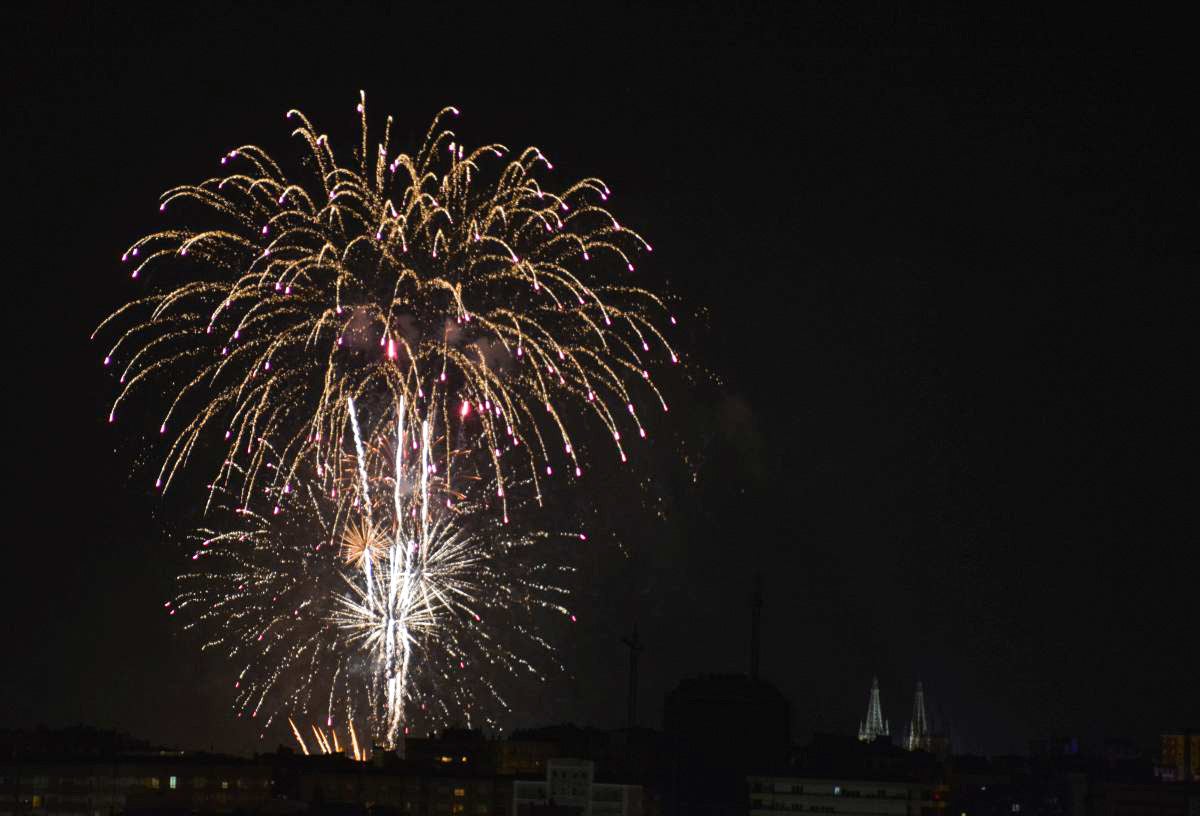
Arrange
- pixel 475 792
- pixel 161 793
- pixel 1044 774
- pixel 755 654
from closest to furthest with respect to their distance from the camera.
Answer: pixel 161 793
pixel 475 792
pixel 1044 774
pixel 755 654

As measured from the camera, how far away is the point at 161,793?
76.0 m

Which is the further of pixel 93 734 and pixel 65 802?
pixel 93 734

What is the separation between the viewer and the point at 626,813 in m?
83.2

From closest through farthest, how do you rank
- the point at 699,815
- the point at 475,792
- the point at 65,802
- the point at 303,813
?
the point at 303,813 → the point at 65,802 → the point at 475,792 → the point at 699,815

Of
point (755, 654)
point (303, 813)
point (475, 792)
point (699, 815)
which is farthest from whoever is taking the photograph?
point (755, 654)

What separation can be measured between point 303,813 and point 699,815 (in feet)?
100

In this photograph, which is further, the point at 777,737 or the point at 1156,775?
the point at 1156,775

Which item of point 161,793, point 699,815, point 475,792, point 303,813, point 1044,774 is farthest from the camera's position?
point 1044,774

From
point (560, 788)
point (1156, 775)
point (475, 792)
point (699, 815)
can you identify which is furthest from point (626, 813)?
point (1156, 775)

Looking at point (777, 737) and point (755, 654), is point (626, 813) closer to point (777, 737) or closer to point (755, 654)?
point (777, 737)

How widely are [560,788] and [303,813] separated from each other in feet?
48.3

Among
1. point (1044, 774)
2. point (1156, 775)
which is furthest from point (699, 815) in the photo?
point (1156, 775)

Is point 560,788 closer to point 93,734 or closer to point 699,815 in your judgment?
point 699,815

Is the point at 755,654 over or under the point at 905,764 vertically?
over
